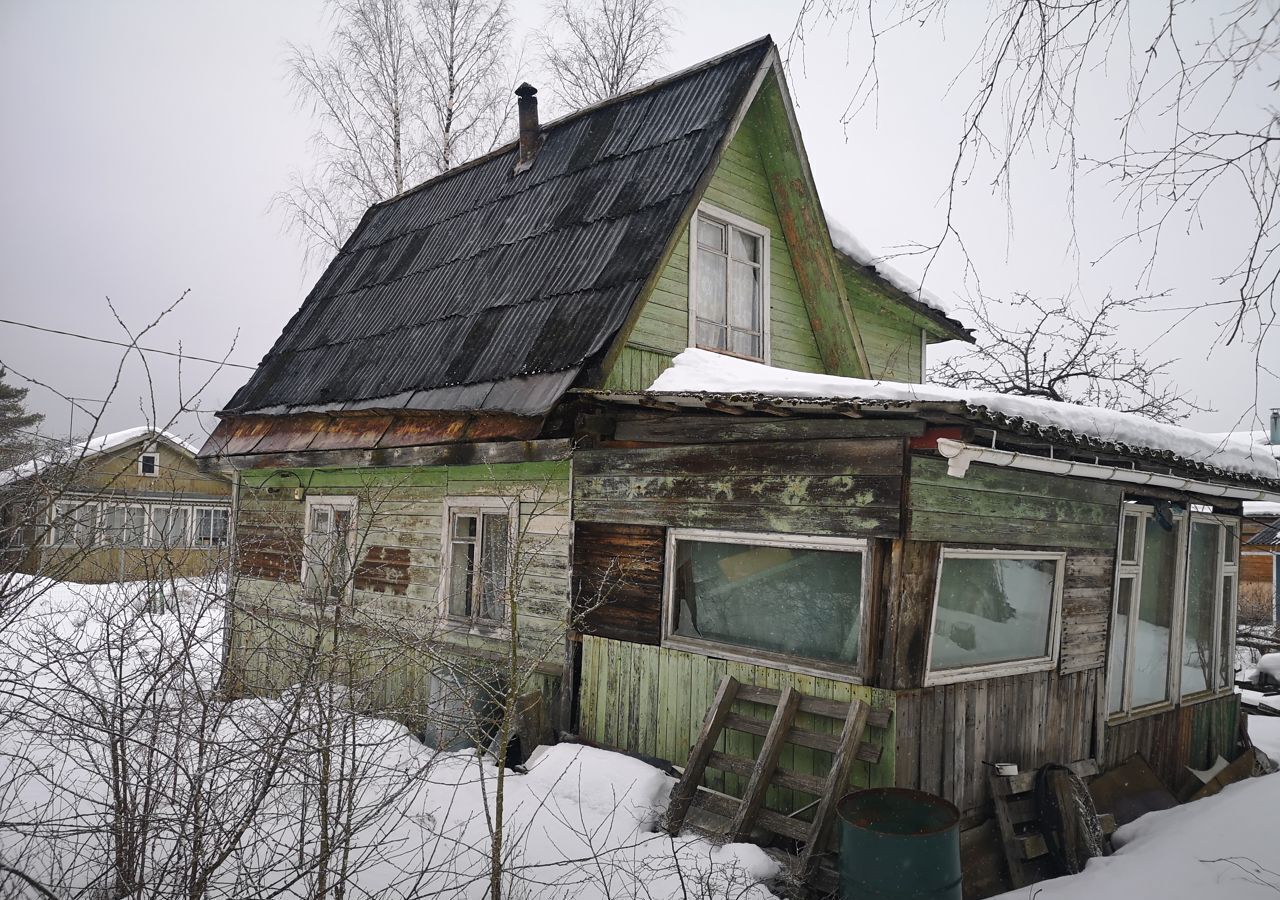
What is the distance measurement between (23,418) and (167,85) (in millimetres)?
26775

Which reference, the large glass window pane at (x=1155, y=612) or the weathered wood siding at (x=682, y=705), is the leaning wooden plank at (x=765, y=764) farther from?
the large glass window pane at (x=1155, y=612)

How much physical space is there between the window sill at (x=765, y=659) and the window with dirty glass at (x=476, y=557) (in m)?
2.08

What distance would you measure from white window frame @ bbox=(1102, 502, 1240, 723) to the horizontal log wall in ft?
1.72

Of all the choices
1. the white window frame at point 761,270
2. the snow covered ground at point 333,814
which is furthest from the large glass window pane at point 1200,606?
the white window frame at point 761,270

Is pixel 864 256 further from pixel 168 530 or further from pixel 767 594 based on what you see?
pixel 168 530

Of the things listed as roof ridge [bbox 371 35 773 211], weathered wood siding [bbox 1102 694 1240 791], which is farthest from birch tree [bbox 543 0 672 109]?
weathered wood siding [bbox 1102 694 1240 791]

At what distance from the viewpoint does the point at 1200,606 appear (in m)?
8.84

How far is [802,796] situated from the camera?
5.82 metres

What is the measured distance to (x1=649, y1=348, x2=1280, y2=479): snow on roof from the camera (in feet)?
17.5

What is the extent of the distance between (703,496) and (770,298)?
4005mm

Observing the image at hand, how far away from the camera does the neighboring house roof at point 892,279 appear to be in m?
11.9

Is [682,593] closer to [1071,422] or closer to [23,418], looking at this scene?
[1071,422]

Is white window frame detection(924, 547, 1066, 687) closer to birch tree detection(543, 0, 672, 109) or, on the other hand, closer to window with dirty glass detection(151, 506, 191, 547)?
window with dirty glass detection(151, 506, 191, 547)

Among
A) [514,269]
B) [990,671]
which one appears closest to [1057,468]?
[990,671]
